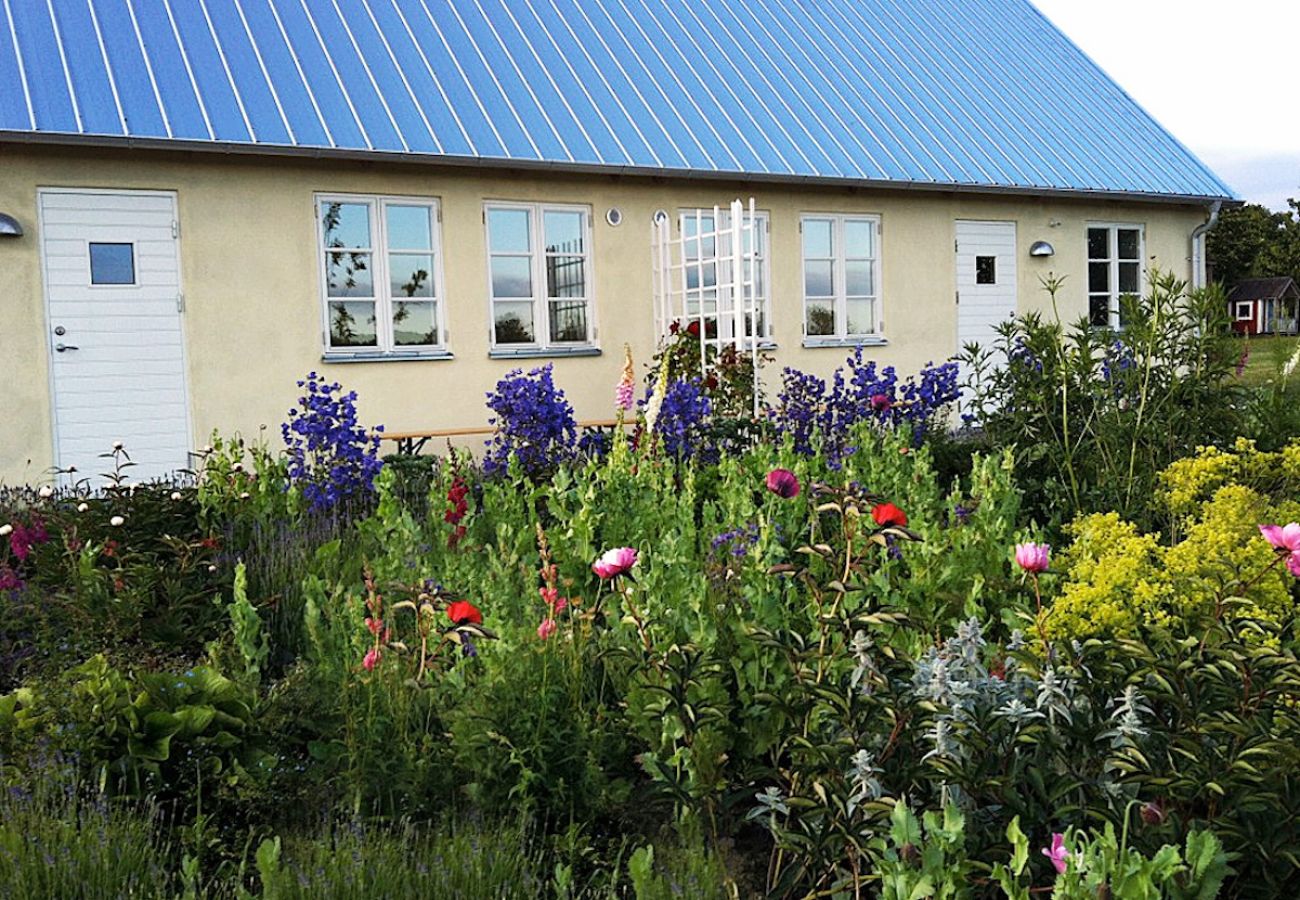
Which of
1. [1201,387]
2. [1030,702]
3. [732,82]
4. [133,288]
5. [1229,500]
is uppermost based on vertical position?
[732,82]

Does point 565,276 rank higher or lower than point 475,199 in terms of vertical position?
lower

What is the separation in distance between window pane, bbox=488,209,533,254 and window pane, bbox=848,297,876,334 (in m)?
3.86

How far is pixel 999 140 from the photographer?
44.9 ft

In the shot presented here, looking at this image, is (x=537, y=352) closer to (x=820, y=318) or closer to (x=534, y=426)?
(x=820, y=318)

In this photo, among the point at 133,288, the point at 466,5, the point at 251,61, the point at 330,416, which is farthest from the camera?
the point at 466,5

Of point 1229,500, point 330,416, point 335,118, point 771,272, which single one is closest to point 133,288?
point 335,118

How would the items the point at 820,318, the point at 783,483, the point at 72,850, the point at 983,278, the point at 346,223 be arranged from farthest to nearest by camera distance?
the point at 983,278
the point at 820,318
the point at 346,223
the point at 783,483
the point at 72,850

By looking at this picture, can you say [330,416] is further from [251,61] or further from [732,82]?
[732,82]

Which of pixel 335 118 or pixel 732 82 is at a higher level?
pixel 732 82

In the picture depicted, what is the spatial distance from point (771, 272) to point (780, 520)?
735 cm

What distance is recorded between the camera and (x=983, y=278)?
13773 millimetres

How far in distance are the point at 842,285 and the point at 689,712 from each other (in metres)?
10.3

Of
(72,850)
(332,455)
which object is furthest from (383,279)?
(72,850)

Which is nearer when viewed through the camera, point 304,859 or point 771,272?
point 304,859
